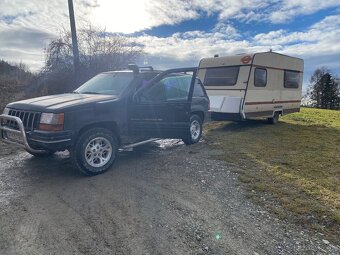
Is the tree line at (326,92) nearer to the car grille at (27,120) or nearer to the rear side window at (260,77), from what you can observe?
the rear side window at (260,77)

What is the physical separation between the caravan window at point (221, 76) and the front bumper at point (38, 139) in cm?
698

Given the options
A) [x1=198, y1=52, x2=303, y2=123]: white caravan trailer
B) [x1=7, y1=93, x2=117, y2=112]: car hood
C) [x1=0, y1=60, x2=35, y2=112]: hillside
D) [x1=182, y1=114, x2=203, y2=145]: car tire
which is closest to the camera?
[x1=7, y1=93, x2=117, y2=112]: car hood

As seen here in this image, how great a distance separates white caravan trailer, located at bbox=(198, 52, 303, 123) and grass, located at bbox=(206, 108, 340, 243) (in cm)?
87

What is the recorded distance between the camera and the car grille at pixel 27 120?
14.7 ft

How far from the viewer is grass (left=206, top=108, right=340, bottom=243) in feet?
12.1

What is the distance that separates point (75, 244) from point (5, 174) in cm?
295

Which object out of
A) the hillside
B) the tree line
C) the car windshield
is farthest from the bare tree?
the tree line

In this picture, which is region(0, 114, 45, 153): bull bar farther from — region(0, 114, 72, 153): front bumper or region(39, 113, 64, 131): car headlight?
region(39, 113, 64, 131): car headlight

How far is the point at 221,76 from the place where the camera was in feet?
33.7

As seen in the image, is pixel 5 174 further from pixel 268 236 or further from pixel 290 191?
pixel 290 191

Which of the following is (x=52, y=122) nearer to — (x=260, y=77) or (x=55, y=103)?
(x=55, y=103)

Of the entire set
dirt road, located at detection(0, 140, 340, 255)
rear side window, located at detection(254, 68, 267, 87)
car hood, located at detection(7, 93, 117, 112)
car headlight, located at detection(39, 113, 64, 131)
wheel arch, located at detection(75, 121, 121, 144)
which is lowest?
dirt road, located at detection(0, 140, 340, 255)

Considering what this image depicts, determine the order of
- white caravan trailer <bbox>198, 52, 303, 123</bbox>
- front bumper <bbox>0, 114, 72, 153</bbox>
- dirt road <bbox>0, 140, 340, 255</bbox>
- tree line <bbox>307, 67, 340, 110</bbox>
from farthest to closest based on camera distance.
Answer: tree line <bbox>307, 67, 340, 110</bbox> → white caravan trailer <bbox>198, 52, 303, 123</bbox> → front bumper <bbox>0, 114, 72, 153</bbox> → dirt road <bbox>0, 140, 340, 255</bbox>

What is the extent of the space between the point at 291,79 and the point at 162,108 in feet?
27.9
